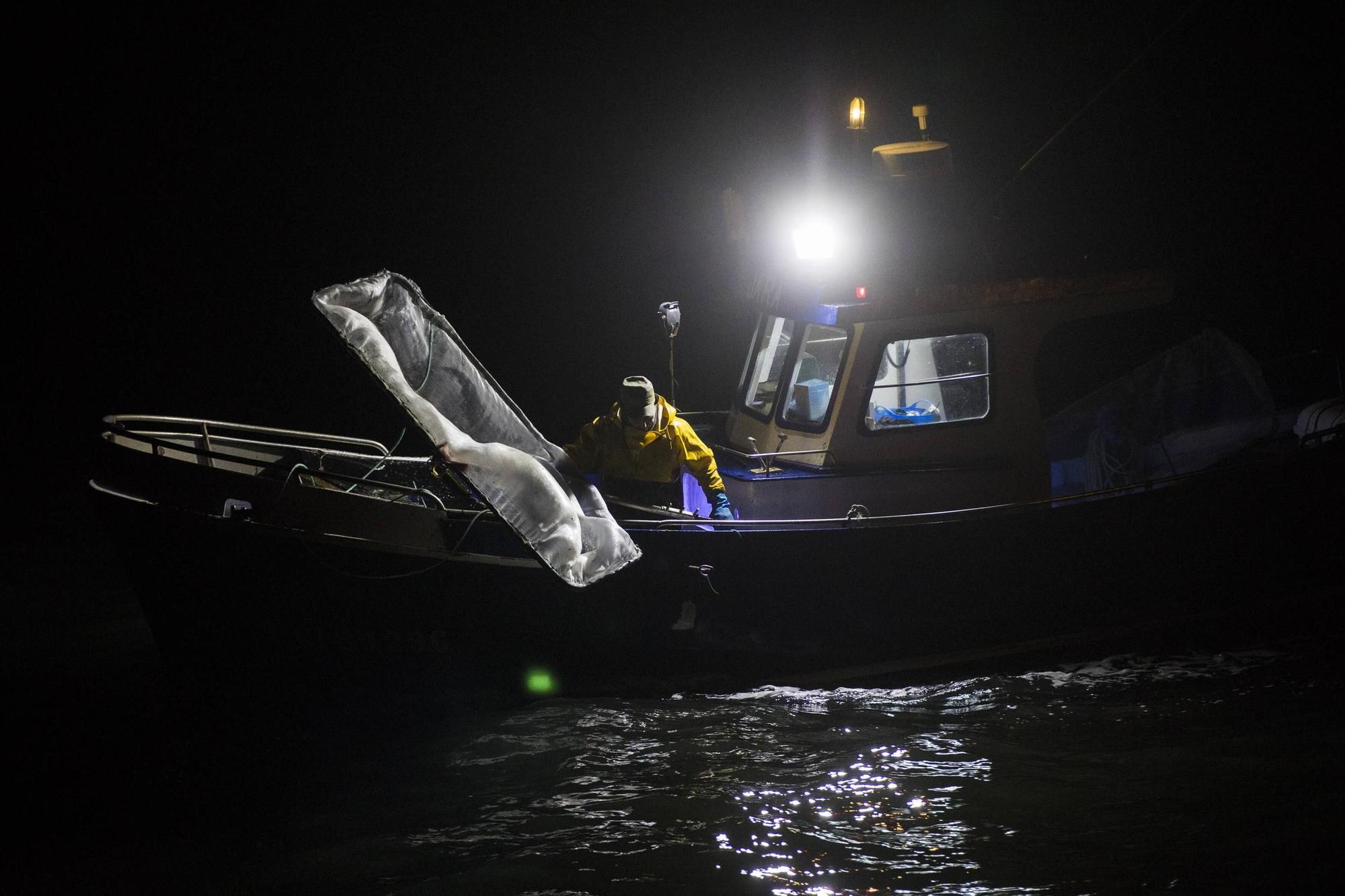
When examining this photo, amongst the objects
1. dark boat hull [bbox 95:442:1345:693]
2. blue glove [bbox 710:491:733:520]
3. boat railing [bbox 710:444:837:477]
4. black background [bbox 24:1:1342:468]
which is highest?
black background [bbox 24:1:1342:468]

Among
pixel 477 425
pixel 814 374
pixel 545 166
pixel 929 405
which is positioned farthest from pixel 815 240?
pixel 545 166

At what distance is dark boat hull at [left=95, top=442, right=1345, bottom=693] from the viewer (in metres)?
4.72

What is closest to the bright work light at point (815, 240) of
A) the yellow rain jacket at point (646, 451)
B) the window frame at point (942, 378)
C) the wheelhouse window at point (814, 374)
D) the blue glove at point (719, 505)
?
the wheelhouse window at point (814, 374)

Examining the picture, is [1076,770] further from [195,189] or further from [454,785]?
[195,189]

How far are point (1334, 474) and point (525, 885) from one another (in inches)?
199

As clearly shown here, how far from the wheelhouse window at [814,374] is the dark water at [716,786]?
64.1 inches

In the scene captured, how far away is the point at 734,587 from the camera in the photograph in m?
5.25

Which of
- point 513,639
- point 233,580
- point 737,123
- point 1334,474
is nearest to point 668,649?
point 513,639

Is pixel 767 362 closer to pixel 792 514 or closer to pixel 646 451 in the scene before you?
pixel 792 514

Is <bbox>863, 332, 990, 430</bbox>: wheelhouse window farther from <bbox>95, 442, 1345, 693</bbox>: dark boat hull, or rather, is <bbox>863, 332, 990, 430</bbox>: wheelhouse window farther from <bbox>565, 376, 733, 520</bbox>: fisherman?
<bbox>565, 376, 733, 520</bbox>: fisherman

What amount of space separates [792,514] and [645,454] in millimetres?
945

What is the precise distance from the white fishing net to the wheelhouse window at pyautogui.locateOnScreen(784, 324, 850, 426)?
1.56m

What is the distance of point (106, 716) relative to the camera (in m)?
5.29

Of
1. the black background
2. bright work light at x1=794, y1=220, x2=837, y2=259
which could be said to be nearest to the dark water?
bright work light at x1=794, y1=220, x2=837, y2=259
